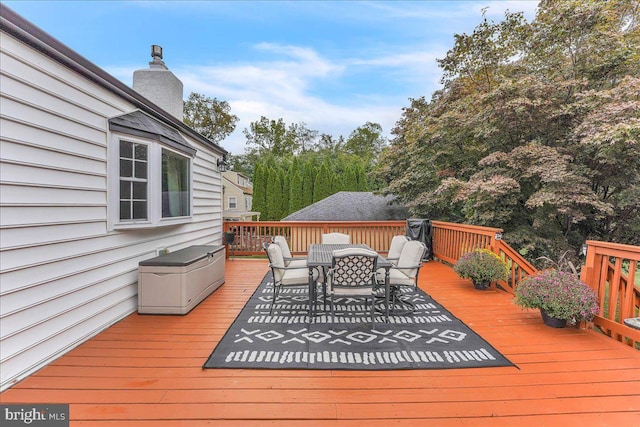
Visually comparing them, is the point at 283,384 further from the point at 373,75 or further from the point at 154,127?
the point at 373,75

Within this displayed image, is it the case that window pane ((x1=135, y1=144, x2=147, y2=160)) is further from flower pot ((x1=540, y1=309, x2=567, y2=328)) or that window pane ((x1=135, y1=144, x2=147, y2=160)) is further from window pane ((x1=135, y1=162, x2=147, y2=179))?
flower pot ((x1=540, y1=309, x2=567, y2=328))

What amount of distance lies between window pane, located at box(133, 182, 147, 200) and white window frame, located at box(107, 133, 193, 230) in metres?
0.04

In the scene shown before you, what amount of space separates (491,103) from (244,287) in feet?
21.5

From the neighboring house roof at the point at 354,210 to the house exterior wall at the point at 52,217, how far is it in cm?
755

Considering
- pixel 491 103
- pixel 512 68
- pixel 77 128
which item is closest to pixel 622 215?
pixel 491 103

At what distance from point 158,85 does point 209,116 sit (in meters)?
20.1

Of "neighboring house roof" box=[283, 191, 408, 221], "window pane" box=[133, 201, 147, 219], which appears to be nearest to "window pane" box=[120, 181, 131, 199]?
"window pane" box=[133, 201, 147, 219]

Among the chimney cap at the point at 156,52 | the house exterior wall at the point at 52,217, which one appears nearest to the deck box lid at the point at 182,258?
the house exterior wall at the point at 52,217

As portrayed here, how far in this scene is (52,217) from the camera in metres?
2.48

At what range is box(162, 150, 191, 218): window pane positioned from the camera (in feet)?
13.3

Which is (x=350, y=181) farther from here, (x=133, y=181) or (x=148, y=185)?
(x=133, y=181)

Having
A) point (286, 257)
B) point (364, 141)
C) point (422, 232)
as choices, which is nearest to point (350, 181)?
point (364, 141)

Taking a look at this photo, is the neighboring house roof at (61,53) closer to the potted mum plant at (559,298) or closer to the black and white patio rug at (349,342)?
the black and white patio rug at (349,342)

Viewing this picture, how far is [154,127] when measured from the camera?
379cm
